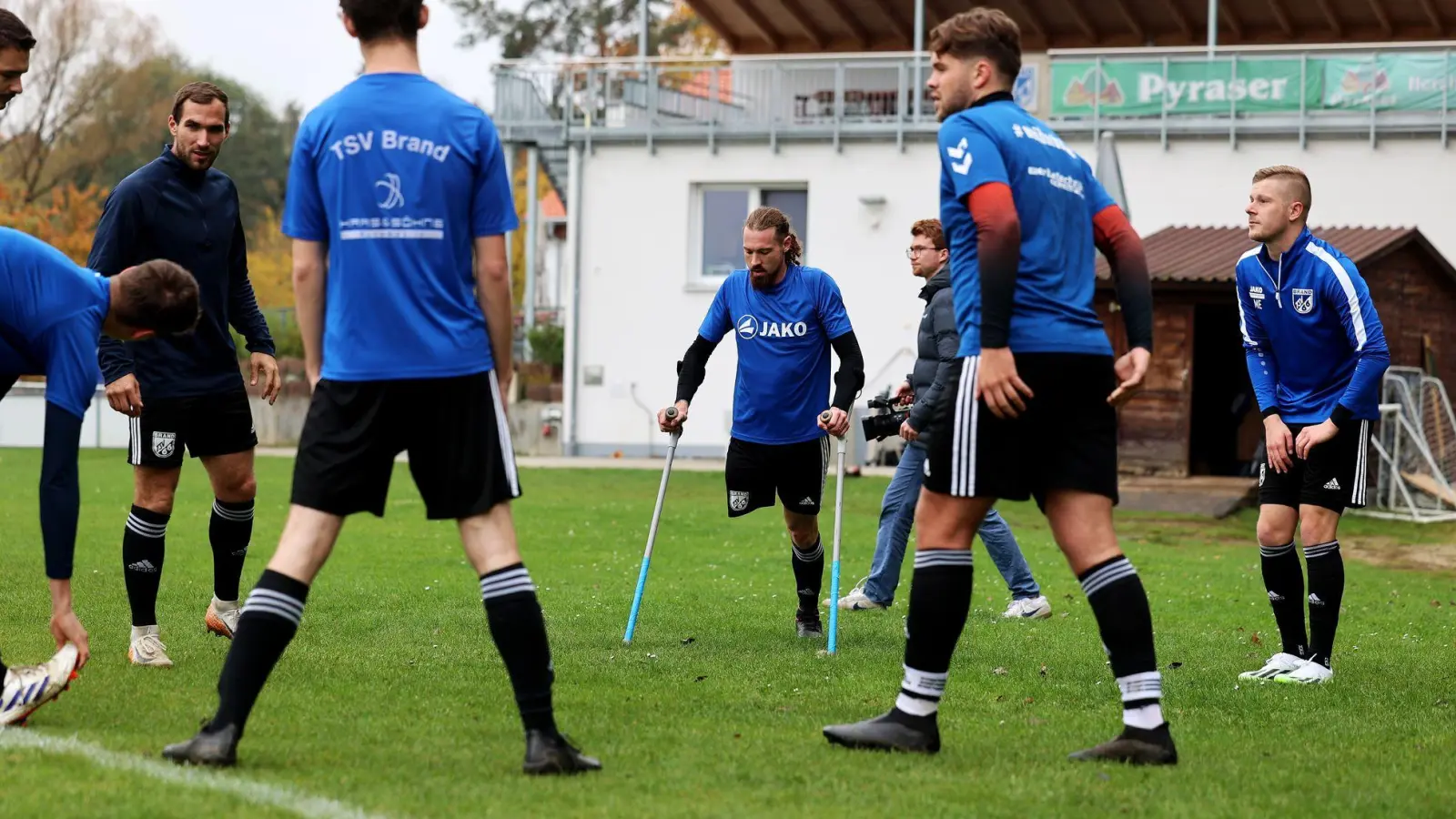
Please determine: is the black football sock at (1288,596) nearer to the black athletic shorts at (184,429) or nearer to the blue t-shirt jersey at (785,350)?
the blue t-shirt jersey at (785,350)

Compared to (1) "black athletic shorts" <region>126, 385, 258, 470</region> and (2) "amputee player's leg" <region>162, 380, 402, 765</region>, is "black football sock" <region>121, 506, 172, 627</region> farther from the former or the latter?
(2) "amputee player's leg" <region>162, 380, 402, 765</region>

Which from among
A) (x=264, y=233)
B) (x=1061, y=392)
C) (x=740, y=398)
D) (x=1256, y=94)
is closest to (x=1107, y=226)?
(x=1061, y=392)

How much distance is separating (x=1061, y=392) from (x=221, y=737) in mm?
2702

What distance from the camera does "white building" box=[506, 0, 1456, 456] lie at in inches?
1005

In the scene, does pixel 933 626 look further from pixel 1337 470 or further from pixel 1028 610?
pixel 1028 610

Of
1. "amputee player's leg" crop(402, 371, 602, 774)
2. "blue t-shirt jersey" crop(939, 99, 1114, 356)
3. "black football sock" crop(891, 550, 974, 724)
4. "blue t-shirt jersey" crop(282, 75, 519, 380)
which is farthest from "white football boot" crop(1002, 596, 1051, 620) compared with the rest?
"blue t-shirt jersey" crop(282, 75, 519, 380)

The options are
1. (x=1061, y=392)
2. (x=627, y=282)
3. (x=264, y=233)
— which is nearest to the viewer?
(x=1061, y=392)

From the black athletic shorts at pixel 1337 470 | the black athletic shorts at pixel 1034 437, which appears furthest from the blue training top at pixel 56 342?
the black athletic shorts at pixel 1337 470

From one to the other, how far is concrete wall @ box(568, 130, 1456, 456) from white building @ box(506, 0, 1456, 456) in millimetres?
31

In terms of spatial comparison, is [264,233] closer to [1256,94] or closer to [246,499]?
[1256,94]

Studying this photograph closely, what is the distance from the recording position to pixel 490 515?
502cm

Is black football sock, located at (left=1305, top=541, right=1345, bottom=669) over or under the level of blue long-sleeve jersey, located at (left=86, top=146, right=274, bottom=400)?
under

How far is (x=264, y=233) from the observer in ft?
212

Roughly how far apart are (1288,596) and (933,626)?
2.86 m
